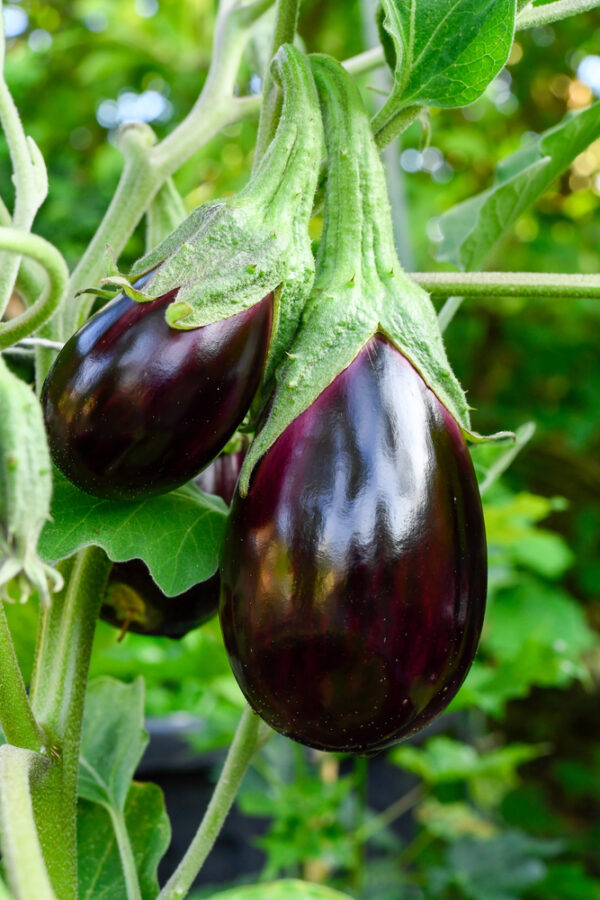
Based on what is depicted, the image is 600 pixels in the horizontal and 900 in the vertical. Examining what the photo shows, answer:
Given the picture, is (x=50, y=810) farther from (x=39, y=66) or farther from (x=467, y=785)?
(x=39, y=66)

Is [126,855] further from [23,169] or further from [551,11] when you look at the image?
[551,11]

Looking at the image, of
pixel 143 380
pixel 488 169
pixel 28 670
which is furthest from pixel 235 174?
pixel 143 380

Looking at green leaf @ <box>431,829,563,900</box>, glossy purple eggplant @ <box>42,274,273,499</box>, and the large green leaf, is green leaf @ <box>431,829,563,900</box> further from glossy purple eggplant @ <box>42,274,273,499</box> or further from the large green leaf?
glossy purple eggplant @ <box>42,274,273,499</box>

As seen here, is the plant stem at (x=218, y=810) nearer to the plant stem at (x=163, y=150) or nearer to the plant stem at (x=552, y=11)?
the plant stem at (x=163, y=150)

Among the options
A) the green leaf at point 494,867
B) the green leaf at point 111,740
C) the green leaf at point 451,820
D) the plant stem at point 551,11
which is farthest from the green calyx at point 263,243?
the green leaf at point 451,820

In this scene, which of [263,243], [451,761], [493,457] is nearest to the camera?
[263,243]

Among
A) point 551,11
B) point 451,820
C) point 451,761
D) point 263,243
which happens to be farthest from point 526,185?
→ point 451,820
